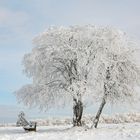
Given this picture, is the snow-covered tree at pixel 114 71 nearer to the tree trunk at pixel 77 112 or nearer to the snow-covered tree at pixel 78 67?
the snow-covered tree at pixel 78 67

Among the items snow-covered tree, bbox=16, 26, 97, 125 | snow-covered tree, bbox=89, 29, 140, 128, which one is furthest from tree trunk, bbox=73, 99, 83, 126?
snow-covered tree, bbox=89, 29, 140, 128

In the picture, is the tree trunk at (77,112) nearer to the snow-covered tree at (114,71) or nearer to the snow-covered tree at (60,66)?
the snow-covered tree at (60,66)

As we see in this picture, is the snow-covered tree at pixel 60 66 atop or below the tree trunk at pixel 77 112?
atop

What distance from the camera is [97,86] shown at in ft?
105

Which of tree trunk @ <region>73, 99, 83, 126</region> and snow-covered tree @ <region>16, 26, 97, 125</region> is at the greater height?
snow-covered tree @ <region>16, 26, 97, 125</region>

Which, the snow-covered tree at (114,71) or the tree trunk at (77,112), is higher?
the snow-covered tree at (114,71)

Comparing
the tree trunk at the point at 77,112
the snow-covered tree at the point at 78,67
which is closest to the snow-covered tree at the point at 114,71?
the snow-covered tree at the point at 78,67

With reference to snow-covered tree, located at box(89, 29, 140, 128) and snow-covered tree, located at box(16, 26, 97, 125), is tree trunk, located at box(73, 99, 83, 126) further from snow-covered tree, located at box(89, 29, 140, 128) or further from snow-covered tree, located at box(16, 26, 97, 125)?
snow-covered tree, located at box(89, 29, 140, 128)

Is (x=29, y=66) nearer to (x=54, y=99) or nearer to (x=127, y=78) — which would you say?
(x=54, y=99)

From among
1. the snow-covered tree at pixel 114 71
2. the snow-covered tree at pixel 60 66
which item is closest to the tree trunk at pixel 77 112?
the snow-covered tree at pixel 60 66

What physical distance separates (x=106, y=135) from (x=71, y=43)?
10278mm

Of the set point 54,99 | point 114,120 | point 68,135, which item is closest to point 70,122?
point 114,120

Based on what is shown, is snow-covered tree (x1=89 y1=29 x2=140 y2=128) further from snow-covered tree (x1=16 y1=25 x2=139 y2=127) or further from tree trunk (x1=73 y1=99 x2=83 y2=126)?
tree trunk (x1=73 y1=99 x2=83 y2=126)

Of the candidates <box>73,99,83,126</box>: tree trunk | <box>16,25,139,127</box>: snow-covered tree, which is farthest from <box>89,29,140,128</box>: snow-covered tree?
<box>73,99,83,126</box>: tree trunk
